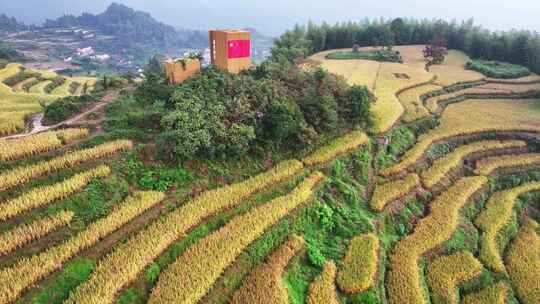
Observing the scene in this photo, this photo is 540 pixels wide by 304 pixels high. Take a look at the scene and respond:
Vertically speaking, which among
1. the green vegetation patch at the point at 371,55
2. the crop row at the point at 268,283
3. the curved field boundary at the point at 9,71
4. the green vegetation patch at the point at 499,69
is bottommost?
the crop row at the point at 268,283

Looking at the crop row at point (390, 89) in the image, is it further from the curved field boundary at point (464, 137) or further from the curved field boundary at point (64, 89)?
the curved field boundary at point (64, 89)

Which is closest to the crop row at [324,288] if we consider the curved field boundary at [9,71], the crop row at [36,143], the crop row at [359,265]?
the crop row at [359,265]

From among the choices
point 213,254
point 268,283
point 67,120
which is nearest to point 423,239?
point 268,283

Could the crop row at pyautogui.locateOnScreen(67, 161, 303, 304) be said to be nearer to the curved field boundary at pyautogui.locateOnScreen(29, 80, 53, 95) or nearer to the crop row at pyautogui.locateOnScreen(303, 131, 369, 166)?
the crop row at pyautogui.locateOnScreen(303, 131, 369, 166)

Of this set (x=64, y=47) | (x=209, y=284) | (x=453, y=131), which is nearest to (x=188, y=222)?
(x=209, y=284)

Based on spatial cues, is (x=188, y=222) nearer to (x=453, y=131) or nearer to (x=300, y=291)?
(x=300, y=291)

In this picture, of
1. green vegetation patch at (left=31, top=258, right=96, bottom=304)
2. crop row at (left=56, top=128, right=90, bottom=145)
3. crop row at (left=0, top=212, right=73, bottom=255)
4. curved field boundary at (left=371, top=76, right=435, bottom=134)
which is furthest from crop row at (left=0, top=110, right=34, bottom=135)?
curved field boundary at (left=371, top=76, right=435, bottom=134)
